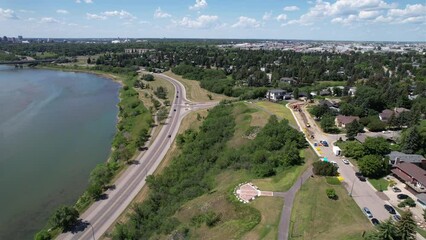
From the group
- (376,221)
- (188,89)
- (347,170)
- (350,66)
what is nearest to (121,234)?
(376,221)

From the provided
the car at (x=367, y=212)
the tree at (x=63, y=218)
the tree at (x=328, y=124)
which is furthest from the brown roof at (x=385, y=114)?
the tree at (x=63, y=218)

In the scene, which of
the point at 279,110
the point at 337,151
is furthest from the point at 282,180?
the point at 279,110

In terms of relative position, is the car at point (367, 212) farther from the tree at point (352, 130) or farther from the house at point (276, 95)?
the house at point (276, 95)

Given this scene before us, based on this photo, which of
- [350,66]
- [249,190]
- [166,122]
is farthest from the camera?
[350,66]

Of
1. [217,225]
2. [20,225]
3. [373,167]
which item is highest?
[373,167]

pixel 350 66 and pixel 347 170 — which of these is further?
pixel 350 66

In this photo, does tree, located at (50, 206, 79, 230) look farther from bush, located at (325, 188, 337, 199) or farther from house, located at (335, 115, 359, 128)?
house, located at (335, 115, 359, 128)

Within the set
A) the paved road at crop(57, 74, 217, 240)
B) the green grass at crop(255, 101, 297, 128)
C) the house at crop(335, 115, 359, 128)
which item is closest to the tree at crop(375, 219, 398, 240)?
the paved road at crop(57, 74, 217, 240)

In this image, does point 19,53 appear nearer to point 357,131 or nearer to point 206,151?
point 206,151
